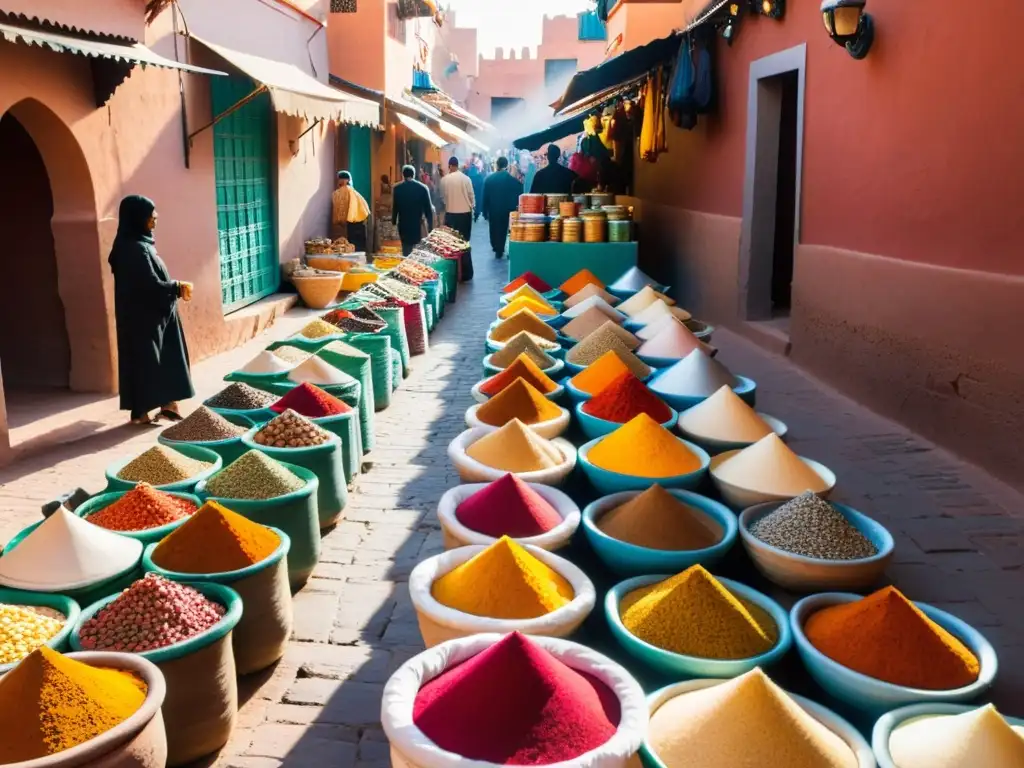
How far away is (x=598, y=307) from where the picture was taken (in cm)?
643

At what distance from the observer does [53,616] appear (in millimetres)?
2617

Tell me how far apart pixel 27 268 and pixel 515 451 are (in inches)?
211

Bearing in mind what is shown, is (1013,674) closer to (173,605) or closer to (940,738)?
(940,738)

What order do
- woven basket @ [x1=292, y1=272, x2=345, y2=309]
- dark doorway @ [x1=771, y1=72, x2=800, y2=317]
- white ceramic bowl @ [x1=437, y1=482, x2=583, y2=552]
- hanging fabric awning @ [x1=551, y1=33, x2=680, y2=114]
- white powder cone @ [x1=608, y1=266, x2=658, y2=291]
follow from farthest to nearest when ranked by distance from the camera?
1. woven basket @ [x1=292, y1=272, x2=345, y2=309]
2. hanging fabric awning @ [x1=551, y1=33, x2=680, y2=114]
3. dark doorway @ [x1=771, y1=72, x2=800, y2=317]
4. white powder cone @ [x1=608, y1=266, x2=658, y2=291]
5. white ceramic bowl @ [x1=437, y1=482, x2=583, y2=552]

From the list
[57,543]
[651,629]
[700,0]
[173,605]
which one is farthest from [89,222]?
[700,0]

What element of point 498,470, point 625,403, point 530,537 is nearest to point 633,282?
point 625,403

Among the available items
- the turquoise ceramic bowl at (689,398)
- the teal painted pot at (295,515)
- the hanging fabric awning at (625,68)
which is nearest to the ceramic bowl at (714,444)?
the turquoise ceramic bowl at (689,398)

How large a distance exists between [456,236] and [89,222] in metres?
8.01

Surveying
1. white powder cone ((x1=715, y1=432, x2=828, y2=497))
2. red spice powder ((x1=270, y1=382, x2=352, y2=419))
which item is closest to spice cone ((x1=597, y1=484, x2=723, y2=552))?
white powder cone ((x1=715, y1=432, x2=828, y2=497))

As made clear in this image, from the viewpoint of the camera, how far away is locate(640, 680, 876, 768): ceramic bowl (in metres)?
1.92

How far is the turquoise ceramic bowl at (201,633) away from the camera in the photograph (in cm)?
245

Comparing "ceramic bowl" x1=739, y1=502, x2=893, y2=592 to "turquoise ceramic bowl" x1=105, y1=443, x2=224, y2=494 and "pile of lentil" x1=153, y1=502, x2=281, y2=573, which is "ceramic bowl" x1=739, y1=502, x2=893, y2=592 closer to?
"pile of lentil" x1=153, y1=502, x2=281, y2=573

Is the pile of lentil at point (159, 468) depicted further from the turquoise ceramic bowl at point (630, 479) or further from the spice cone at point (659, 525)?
the spice cone at point (659, 525)

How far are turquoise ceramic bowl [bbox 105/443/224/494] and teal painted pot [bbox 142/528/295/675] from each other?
583 mm
